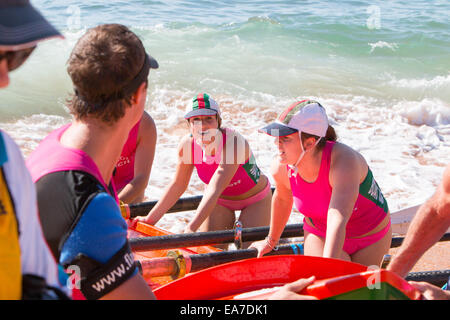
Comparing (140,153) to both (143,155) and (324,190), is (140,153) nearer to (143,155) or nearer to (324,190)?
(143,155)

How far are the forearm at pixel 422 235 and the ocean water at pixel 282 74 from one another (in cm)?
381

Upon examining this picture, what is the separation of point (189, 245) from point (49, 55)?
1177 centimetres

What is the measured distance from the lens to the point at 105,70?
1628 millimetres

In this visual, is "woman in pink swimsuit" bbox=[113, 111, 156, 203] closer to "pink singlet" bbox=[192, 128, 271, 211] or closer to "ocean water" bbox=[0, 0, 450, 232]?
"pink singlet" bbox=[192, 128, 271, 211]

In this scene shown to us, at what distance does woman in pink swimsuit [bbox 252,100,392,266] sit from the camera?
126 inches

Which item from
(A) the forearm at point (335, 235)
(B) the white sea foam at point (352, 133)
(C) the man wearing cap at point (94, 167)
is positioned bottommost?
(B) the white sea foam at point (352, 133)

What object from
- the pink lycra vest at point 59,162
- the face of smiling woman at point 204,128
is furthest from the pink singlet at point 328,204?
the pink lycra vest at point 59,162

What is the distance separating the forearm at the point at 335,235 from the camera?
3.02m

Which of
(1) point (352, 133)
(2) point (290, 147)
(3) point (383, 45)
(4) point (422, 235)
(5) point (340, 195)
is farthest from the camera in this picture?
(3) point (383, 45)

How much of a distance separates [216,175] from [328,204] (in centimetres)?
116

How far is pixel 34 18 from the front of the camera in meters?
1.19

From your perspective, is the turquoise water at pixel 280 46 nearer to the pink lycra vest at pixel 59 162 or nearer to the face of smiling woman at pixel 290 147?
the face of smiling woman at pixel 290 147

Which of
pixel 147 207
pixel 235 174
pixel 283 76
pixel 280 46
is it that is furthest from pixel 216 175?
pixel 280 46

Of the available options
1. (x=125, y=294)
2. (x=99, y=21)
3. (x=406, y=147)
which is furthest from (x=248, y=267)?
(x=99, y=21)
